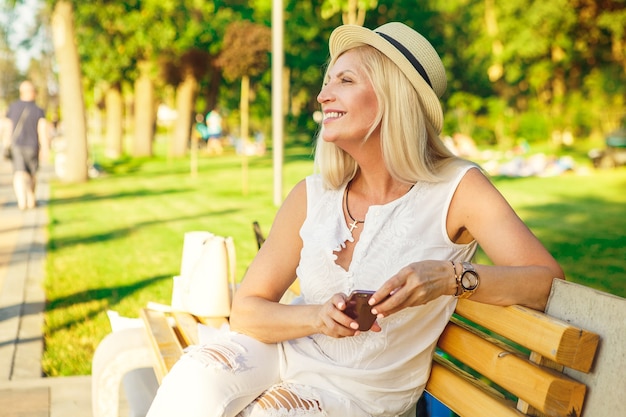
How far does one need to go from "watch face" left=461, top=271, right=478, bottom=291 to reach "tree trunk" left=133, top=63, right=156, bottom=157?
27206 millimetres

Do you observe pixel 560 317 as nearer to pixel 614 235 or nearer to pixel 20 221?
pixel 614 235

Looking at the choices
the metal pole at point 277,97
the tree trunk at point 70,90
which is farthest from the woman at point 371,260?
the tree trunk at point 70,90

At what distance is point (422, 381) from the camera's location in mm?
2482

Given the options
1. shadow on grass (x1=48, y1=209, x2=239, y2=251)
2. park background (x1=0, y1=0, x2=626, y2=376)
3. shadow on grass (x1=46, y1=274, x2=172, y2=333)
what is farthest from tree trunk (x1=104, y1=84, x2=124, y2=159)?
shadow on grass (x1=46, y1=274, x2=172, y2=333)

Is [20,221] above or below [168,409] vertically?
below

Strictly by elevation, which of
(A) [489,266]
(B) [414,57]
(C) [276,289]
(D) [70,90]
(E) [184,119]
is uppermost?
(B) [414,57]

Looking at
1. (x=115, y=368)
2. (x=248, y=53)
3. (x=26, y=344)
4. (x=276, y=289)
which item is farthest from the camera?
(x=248, y=53)

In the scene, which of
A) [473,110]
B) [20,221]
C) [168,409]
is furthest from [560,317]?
[473,110]

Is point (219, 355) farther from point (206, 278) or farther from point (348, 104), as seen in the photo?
point (206, 278)

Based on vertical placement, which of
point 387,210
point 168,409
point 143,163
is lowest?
point 143,163

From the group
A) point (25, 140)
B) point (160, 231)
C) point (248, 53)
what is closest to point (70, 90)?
point (248, 53)

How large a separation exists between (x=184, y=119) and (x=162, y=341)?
2756 cm

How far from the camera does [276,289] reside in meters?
2.71

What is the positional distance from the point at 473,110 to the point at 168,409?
132ft
